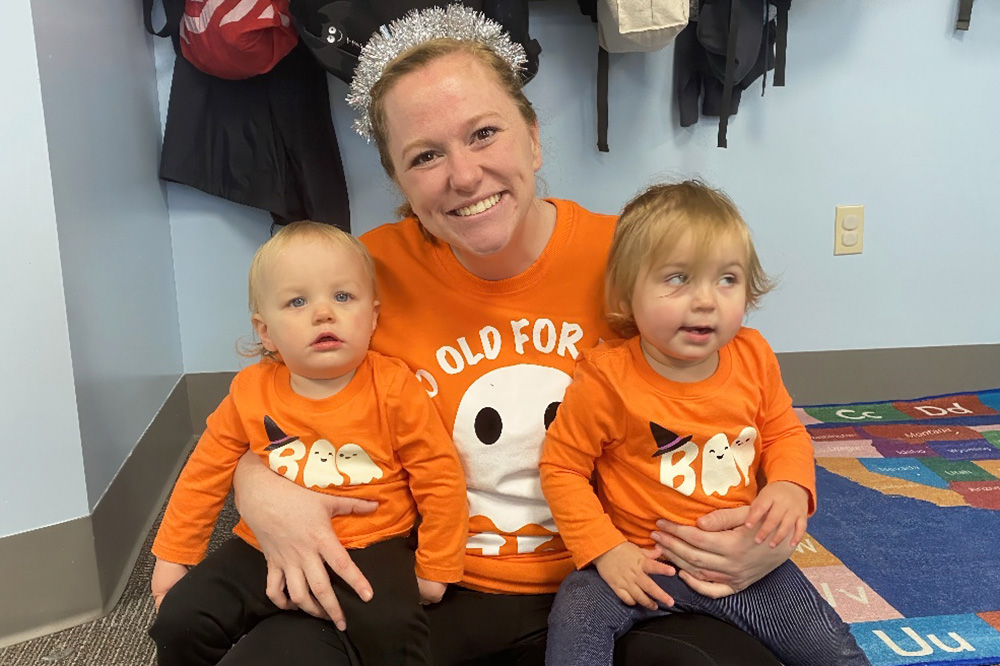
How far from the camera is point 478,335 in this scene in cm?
115

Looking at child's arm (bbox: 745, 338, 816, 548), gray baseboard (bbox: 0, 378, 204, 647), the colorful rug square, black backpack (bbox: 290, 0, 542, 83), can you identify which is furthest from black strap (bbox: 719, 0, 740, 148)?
gray baseboard (bbox: 0, 378, 204, 647)

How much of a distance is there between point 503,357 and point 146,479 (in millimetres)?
1045

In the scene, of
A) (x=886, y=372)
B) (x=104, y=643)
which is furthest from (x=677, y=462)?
(x=886, y=372)

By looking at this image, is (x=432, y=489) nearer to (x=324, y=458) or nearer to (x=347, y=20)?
(x=324, y=458)

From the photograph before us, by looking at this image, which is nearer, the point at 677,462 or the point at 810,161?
the point at 677,462

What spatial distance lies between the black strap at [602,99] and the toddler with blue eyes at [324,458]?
114cm

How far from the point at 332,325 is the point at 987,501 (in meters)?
1.46

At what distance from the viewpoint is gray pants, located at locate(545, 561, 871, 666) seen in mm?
964

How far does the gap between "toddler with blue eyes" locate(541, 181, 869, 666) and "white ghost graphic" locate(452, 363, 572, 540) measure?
5 centimetres

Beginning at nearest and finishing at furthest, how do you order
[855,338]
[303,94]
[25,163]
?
[25,163]
[303,94]
[855,338]

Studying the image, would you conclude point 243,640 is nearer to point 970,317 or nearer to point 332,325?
point 332,325

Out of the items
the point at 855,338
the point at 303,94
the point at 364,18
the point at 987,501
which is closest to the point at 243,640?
the point at 364,18

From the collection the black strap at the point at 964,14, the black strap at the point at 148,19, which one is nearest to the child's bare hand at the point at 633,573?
the black strap at the point at 148,19

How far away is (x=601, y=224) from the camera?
1201mm
